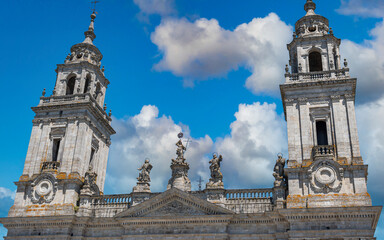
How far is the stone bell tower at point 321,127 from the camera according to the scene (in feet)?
87.2

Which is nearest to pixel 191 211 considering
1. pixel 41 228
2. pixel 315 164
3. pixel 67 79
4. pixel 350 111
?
pixel 315 164

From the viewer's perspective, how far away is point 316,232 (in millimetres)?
25391

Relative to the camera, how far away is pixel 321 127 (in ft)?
98.3

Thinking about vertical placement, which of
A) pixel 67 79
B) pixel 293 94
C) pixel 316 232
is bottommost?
pixel 316 232

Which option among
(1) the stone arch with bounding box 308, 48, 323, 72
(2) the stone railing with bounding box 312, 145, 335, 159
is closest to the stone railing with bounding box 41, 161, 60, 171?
(2) the stone railing with bounding box 312, 145, 335, 159

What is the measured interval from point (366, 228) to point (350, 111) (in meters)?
7.86

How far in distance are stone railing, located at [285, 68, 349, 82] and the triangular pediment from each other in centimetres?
1103

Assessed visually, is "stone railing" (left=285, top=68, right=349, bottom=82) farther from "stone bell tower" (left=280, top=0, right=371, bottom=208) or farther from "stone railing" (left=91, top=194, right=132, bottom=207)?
"stone railing" (left=91, top=194, right=132, bottom=207)

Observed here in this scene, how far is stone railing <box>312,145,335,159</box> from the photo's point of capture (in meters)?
27.8

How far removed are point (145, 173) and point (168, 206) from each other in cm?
333

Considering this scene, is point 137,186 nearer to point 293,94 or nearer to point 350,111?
point 293,94

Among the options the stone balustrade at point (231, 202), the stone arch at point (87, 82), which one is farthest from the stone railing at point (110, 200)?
the stone arch at point (87, 82)

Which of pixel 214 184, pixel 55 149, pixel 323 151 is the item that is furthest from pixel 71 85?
pixel 323 151

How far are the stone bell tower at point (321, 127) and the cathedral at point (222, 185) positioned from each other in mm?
64
